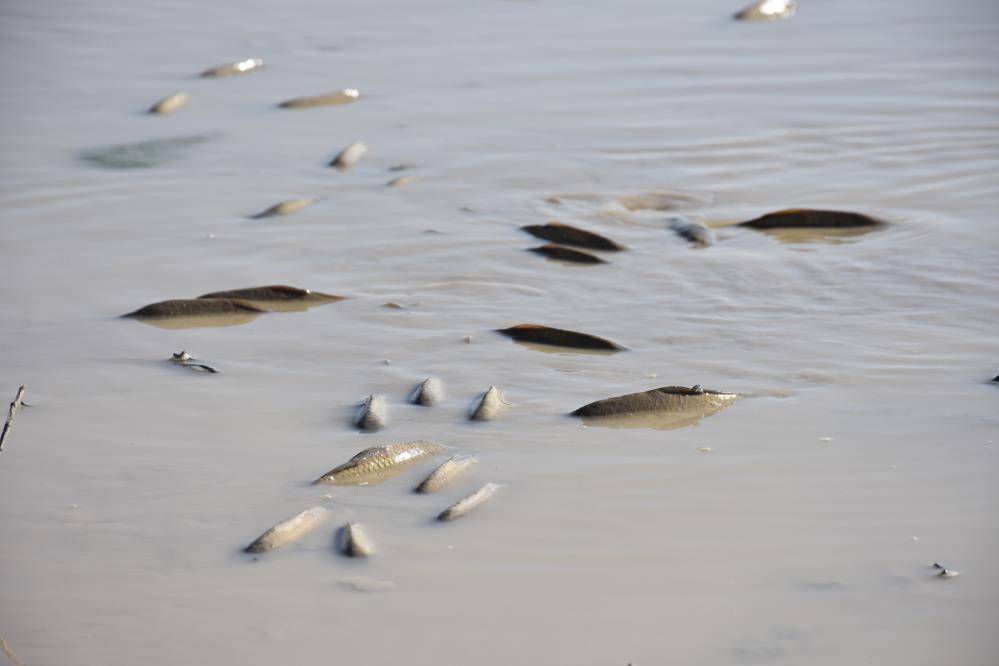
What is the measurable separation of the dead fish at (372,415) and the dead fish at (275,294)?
71 centimetres

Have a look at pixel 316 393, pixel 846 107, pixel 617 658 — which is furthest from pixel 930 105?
pixel 617 658

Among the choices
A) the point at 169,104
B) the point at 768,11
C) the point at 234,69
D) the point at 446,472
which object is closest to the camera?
the point at 446,472

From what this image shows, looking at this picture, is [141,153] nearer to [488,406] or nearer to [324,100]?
[324,100]

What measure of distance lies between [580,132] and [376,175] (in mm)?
874

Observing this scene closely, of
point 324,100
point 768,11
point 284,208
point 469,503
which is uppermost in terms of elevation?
point 768,11

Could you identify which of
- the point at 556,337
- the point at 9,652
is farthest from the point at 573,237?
the point at 9,652

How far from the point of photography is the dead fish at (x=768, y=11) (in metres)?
6.37

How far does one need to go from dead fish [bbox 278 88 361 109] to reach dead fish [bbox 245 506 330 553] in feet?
10.7

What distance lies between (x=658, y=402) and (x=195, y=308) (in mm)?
1300

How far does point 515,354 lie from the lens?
295 cm

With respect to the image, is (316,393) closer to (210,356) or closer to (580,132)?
(210,356)

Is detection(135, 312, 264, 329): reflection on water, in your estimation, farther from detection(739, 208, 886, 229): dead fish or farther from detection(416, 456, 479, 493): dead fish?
detection(739, 208, 886, 229): dead fish

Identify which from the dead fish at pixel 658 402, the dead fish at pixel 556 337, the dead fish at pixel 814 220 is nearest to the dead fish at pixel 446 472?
the dead fish at pixel 658 402

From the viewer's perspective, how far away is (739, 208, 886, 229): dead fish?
3.80 metres
